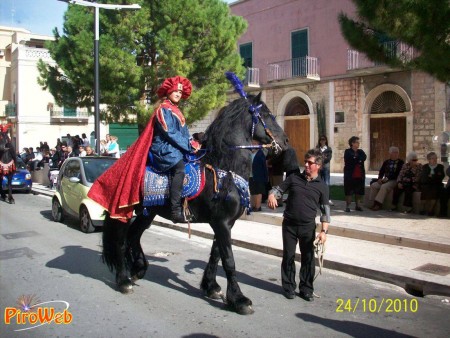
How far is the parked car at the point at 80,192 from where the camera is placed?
9.62m

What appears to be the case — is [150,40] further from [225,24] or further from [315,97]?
[315,97]

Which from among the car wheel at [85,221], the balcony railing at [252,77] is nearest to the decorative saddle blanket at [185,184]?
the car wheel at [85,221]

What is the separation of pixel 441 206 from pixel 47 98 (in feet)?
116

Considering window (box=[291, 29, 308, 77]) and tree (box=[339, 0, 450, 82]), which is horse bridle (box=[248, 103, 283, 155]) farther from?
window (box=[291, 29, 308, 77])

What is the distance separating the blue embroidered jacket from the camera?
5.05 metres

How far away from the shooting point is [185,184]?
5.11 metres

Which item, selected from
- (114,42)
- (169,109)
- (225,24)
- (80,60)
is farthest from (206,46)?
(169,109)

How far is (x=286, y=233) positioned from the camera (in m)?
5.53

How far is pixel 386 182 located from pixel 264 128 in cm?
706

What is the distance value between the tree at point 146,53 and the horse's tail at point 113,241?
11.8 meters

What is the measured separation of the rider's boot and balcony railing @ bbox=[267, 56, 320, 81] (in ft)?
63.8

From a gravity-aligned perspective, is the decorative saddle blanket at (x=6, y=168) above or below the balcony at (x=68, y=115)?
below

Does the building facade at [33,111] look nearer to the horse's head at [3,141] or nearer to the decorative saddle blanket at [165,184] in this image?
the horse's head at [3,141]

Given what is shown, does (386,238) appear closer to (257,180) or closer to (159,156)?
(257,180)
